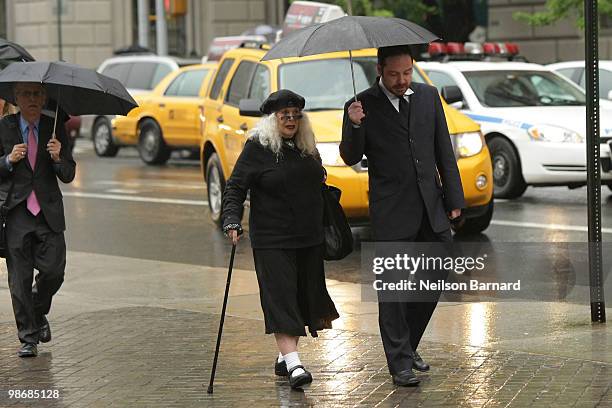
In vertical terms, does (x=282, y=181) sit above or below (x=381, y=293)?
above

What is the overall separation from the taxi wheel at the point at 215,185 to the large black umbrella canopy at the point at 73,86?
21.3 ft

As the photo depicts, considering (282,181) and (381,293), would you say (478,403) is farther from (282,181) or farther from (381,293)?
(282,181)

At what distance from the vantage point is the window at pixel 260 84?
582 inches

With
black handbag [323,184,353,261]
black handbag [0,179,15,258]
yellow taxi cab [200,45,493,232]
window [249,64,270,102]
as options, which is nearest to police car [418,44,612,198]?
yellow taxi cab [200,45,493,232]

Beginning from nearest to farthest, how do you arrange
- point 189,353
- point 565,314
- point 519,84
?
point 189,353 < point 565,314 < point 519,84

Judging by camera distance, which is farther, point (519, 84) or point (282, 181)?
point (519, 84)

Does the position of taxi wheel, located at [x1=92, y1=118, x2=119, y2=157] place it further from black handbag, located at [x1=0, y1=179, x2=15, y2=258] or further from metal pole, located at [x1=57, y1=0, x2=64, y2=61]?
black handbag, located at [x1=0, y1=179, x2=15, y2=258]

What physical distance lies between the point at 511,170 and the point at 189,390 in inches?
390

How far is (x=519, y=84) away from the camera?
18.1 meters

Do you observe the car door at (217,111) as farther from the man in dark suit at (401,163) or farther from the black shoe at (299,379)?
the black shoe at (299,379)

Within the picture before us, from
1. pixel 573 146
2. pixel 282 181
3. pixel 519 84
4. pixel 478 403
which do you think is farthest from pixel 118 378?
pixel 519 84

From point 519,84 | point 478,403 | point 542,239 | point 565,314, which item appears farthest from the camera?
point 519,84

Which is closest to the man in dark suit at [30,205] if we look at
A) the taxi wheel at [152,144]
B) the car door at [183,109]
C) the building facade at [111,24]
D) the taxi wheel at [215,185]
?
the taxi wheel at [215,185]

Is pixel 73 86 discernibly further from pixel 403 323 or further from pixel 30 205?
pixel 403 323
